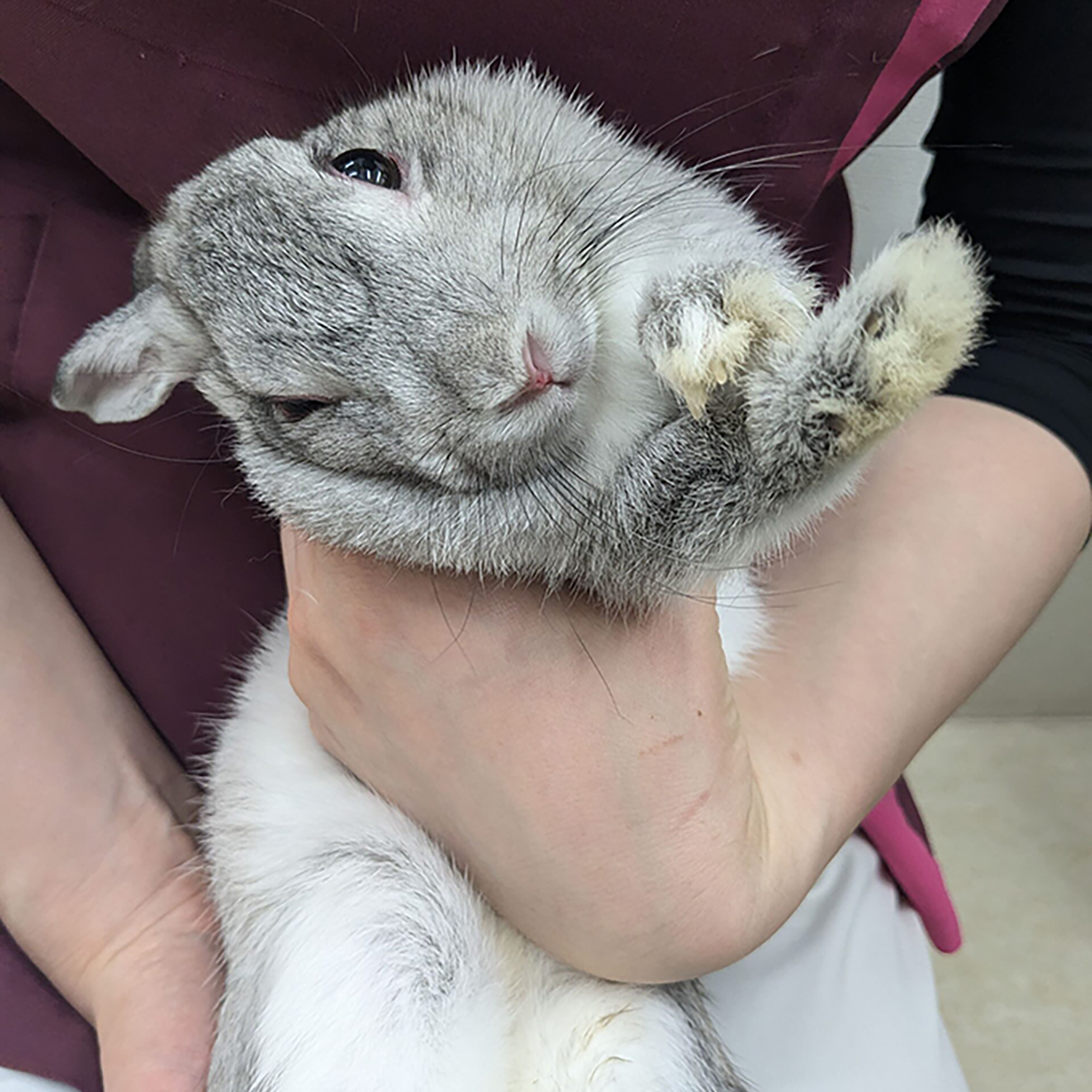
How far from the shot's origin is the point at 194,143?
942 millimetres

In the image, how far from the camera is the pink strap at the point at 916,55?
→ 0.80 metres

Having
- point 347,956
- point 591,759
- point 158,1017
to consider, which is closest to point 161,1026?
point 158,1017

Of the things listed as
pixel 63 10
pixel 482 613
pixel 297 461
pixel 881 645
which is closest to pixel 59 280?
pixel 63 10

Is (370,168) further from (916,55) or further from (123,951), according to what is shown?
(123,951)

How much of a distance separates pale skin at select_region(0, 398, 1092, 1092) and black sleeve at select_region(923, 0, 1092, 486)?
6 centimetres

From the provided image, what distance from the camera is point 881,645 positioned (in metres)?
0.96

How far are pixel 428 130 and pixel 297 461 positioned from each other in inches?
13.6

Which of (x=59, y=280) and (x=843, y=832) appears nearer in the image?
(x=843, y=832)

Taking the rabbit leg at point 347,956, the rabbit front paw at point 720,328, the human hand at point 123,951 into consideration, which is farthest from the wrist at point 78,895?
the rabbit front paw at point 720,328

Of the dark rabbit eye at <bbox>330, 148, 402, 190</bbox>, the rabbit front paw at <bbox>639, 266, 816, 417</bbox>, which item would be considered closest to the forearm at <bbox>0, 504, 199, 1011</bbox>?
the dark rabbit eye at <bbox>330, 148, 402, 190</bbox>

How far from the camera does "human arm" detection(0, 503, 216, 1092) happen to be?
100cm

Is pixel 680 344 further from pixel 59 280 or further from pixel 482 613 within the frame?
pixel 59 280

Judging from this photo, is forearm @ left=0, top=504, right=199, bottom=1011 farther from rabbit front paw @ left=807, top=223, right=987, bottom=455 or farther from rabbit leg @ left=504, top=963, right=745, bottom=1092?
rabbit front paw @ left=807, top=223, right=987, bottom=455

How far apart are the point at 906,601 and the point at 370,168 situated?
0.70m
